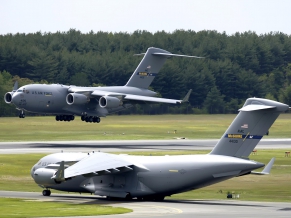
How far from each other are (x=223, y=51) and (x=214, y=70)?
13.9 meters

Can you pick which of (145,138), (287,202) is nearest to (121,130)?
(145,138)

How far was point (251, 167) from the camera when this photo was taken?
116 feet

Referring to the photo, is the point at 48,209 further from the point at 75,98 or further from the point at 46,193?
the point at 75,98

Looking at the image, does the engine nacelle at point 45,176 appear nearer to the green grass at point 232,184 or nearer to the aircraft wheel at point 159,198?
the green grass at point 232,184

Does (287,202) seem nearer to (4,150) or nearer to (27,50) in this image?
(4,150)

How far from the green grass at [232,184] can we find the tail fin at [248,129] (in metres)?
3.10

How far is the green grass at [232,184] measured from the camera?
131 feet

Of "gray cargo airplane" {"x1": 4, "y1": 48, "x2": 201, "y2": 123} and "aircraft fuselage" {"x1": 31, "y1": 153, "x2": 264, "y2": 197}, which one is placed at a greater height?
"gray cargo airplane" {"x1": 4, "y1": 48, "x2": 201, "y2": 123}

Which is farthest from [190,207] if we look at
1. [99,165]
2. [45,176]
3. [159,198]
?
[45,176]

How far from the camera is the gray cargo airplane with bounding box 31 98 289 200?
35.6 metres

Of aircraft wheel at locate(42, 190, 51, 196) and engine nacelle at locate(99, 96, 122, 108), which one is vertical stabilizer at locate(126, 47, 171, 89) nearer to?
engine nacelle at locate(99, 96, 122, 108)

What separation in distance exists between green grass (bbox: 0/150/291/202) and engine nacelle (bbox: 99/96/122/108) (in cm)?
2270

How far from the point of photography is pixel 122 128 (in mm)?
95812

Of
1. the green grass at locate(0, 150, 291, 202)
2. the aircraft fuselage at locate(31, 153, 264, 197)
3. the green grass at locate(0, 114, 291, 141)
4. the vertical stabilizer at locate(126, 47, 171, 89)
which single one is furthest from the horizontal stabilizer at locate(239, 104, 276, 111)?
the vertical stabilizer at locate(126, 47, 171, 89)
